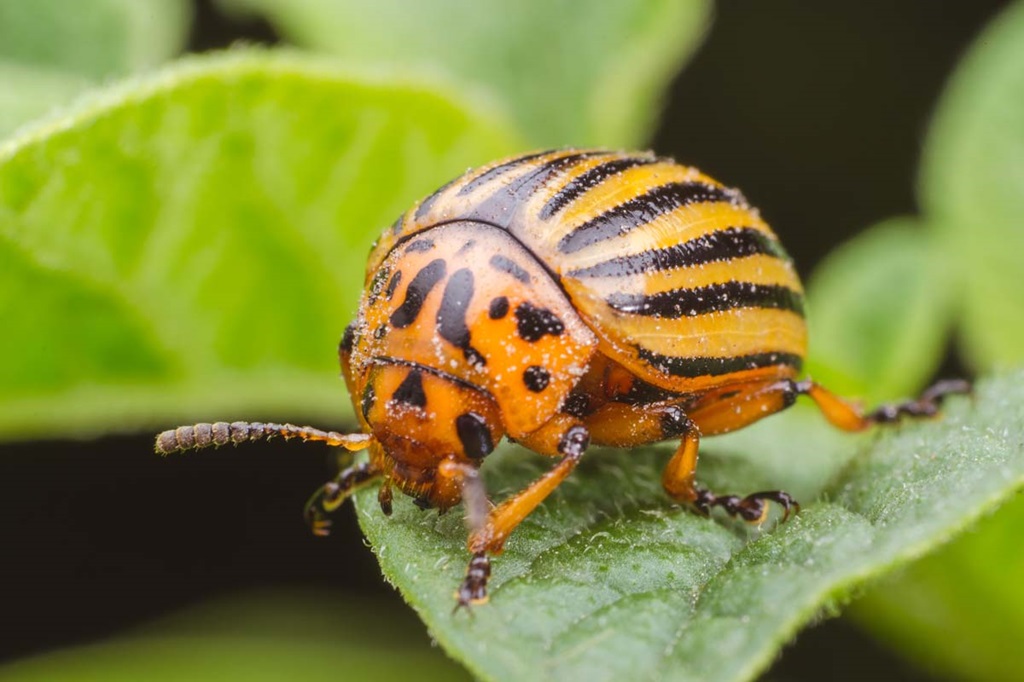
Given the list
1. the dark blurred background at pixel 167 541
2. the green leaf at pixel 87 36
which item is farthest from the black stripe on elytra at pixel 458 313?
the green leaf at pixel 87 36

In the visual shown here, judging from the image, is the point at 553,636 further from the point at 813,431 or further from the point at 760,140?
the point at 760,140

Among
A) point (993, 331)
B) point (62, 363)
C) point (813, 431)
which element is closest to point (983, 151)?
point (993, 331)

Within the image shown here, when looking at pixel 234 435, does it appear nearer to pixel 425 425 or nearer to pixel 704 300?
pixel 425 425

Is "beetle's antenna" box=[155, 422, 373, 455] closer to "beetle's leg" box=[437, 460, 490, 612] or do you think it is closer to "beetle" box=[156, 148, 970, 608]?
"beetle" box=[156, 148, 970, 608]

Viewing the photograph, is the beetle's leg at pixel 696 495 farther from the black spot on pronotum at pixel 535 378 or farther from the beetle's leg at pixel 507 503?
the black spot on pronotum at pixel 535 378

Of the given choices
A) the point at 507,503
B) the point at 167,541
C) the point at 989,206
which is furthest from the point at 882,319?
the point at 167,541

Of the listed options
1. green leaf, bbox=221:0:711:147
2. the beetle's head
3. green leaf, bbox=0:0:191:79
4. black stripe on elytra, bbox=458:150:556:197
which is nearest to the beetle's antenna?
the beetle's head
